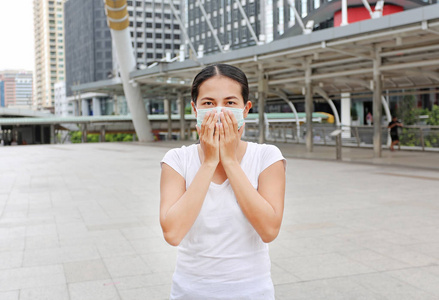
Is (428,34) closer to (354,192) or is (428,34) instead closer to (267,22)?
(354,192)

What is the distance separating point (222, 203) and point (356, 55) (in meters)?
18.6

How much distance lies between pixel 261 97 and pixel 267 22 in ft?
16.5

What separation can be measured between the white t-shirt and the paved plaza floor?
8.32 ft

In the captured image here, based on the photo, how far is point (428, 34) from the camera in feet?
53.9

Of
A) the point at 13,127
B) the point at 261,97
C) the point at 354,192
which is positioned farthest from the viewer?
the point at 13,127

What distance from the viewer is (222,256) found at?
6.03ft

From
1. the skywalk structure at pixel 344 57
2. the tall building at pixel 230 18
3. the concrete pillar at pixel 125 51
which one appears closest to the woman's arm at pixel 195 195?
the skywalk structure at pixel 344 57

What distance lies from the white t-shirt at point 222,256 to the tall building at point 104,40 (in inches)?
3657

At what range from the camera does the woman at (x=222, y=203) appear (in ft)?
5.90

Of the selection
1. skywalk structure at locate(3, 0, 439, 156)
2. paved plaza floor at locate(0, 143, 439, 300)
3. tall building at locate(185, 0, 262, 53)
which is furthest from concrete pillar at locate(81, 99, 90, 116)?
paved plaza floor at locate(0, 143, 439, 300)

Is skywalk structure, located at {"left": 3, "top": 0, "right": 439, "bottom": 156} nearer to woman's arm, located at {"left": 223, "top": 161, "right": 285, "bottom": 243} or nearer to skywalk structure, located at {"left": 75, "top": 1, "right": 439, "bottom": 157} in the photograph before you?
skywalk structure, located at {"left": 75, "top": 1, "right": 439, "bottom": 157}

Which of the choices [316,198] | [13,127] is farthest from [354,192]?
[13,127]

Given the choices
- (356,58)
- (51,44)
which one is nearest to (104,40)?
(51,44)

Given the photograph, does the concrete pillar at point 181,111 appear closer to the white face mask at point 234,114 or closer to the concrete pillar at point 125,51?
the concrete pillar at point 125,51
